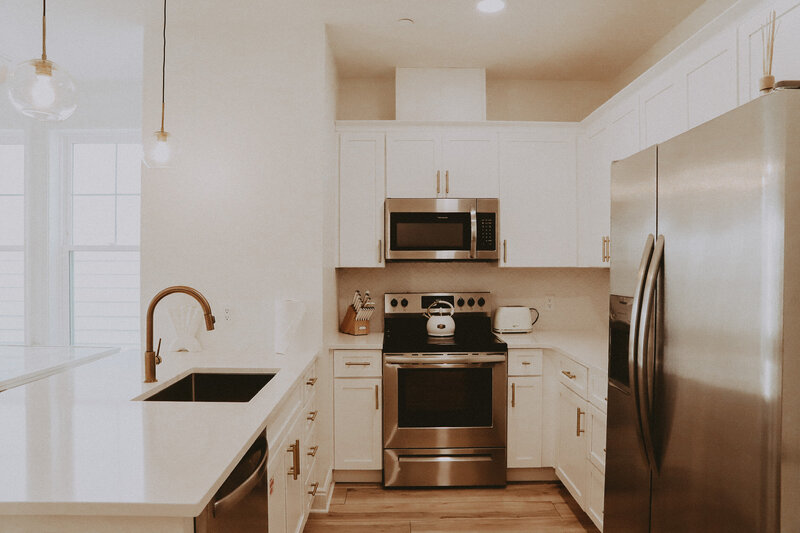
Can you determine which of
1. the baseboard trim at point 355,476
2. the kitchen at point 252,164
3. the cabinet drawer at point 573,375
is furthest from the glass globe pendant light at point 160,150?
the cabinet drawer at point 573,375

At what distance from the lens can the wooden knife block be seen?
10.2 feet

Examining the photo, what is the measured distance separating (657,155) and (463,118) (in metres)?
1.97

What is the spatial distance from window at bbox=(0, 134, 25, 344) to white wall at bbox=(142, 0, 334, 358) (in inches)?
71.0

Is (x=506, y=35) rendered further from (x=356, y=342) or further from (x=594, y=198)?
(x=356, y=342)

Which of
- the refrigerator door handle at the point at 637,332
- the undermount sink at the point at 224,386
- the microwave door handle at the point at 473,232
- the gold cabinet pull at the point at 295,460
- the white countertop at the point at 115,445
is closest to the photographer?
Answer: the white countertop at the point at 115,445

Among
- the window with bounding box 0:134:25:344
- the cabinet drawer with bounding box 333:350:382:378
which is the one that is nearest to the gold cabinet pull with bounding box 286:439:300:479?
the cabinet drawer with bounding box 333:350:382:378

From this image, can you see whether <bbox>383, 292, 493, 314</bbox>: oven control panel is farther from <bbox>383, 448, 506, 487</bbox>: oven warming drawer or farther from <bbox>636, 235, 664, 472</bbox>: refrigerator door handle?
<bbox>636, 235, 664, 472</bbox>: refrigerator door handle

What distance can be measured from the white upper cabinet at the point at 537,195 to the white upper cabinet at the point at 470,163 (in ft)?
0.25

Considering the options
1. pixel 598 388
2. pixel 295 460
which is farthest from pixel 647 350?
pixel 295 460

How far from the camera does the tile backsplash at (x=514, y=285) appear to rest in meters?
3.44

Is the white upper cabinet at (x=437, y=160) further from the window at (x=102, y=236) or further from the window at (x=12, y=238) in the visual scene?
the window at (x=12, y=238)

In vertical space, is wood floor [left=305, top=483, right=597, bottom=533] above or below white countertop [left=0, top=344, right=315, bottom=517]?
below

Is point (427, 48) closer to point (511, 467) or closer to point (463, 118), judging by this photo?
point (463, 118)

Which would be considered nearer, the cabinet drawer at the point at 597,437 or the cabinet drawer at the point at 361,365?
the cabinet drawer at the point at 597,437
